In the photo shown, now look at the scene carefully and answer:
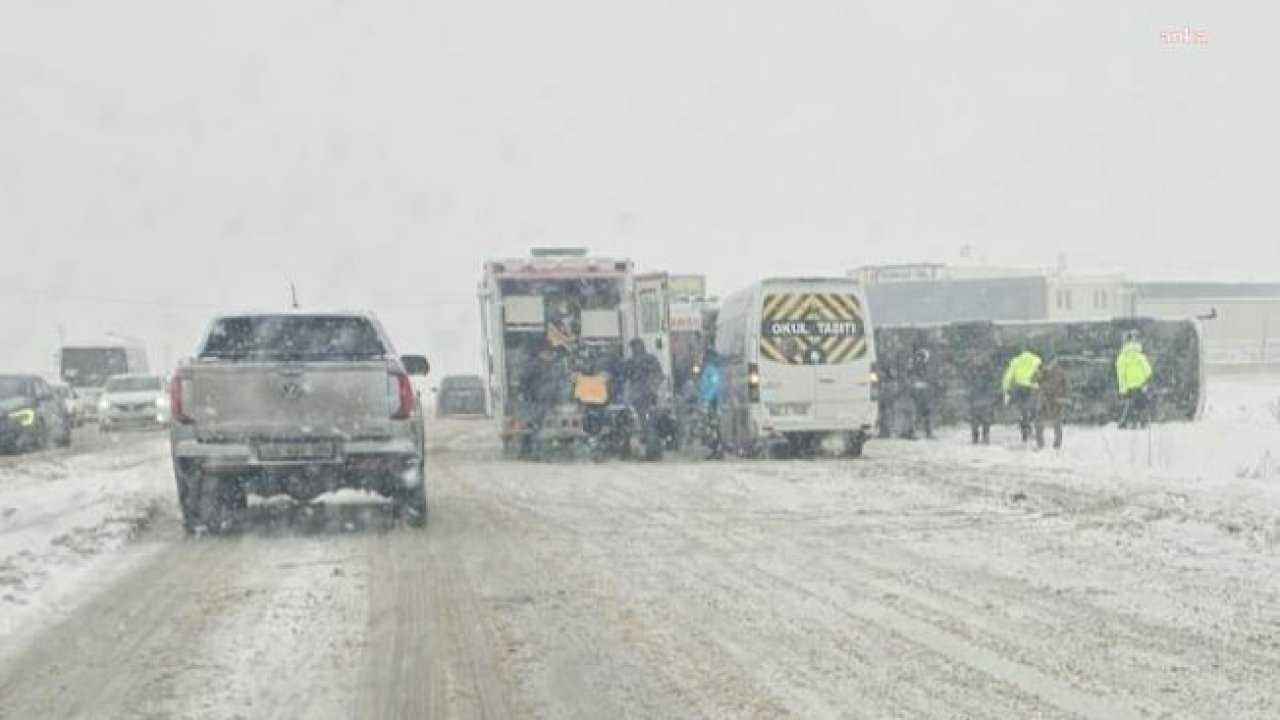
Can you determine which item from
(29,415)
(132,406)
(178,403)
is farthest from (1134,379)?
(132,406)

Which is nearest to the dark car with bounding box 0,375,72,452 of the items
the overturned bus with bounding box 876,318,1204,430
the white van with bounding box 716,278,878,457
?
the white van with bounding box 716,278,878,457

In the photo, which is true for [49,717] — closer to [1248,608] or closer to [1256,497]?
[1248,608]

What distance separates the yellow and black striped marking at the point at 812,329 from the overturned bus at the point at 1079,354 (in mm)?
5620

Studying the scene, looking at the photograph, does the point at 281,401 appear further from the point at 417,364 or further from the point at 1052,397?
the point at 1052,397

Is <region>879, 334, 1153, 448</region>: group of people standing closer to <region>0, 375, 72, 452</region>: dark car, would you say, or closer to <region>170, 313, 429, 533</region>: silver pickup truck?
<region>170, 313, 429, 533</region>: silver pickup truck

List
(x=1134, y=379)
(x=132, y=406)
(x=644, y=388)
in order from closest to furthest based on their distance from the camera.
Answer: (x=644, y=388), (x=1134, y=379), (x=132, y=406)

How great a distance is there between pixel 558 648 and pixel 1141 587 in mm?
3655

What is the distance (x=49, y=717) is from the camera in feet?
21.7

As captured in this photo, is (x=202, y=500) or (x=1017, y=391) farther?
(x=1017, y=391)

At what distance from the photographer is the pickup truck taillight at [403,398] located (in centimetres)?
1298

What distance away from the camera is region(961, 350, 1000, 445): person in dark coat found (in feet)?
82.0

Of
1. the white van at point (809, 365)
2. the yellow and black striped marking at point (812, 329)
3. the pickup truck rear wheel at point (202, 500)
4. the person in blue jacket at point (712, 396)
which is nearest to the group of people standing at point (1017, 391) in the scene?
the white van at point (809, 365)

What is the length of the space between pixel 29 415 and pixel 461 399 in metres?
20.8

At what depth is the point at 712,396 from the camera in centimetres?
2503
